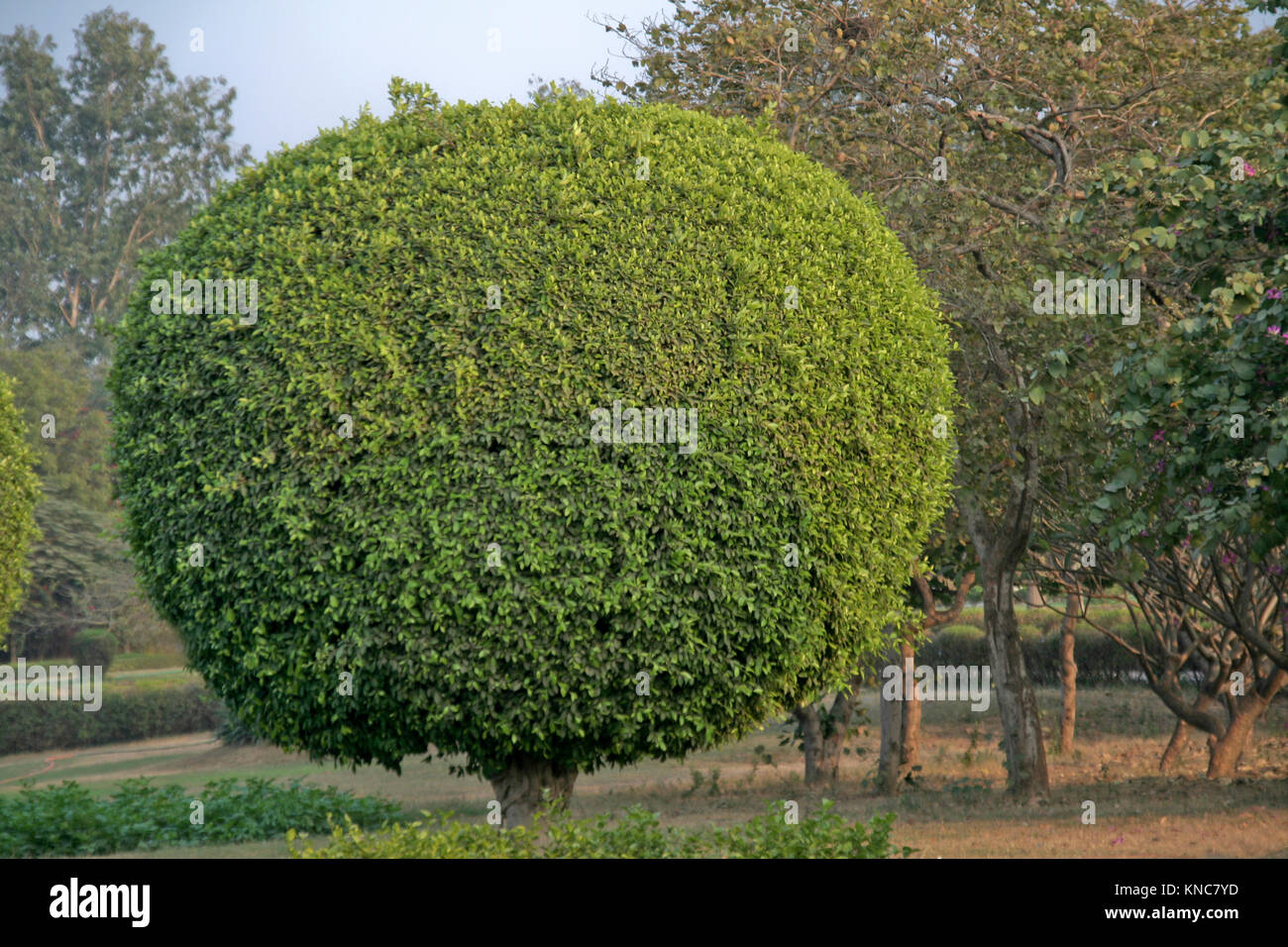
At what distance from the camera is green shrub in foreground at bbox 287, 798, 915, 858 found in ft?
19.2

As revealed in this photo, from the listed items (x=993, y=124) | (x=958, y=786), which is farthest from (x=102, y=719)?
(x=993, y=124)

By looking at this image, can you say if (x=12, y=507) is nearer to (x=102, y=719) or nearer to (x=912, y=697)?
(x=912, y=697)

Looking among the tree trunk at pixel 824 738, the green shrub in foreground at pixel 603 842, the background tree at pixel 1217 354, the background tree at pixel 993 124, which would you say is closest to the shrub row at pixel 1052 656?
the tree trunk at pixel 824 738

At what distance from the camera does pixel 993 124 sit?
40.4 feet

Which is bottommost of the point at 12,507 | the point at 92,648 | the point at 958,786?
the point at 958,786

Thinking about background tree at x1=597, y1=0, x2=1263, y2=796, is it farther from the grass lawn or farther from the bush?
the bush

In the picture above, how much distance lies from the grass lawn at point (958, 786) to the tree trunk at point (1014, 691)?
15.7 inches

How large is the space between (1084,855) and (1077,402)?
4790 mm

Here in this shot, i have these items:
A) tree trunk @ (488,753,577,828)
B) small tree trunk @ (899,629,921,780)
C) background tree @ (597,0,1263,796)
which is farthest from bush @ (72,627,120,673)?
tree trunk @ (488,753,577,828)

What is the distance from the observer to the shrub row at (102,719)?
22.6 m

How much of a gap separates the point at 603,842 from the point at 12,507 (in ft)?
27.9

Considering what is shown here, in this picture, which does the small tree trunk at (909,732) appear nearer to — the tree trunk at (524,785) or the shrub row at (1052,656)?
the tree trunk at (524,785)

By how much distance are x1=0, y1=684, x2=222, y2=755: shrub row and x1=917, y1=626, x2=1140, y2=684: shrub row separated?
59.8ft

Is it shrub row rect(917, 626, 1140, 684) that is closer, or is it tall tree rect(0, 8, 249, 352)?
shrub row rect(917, 626, 1140, 684)
